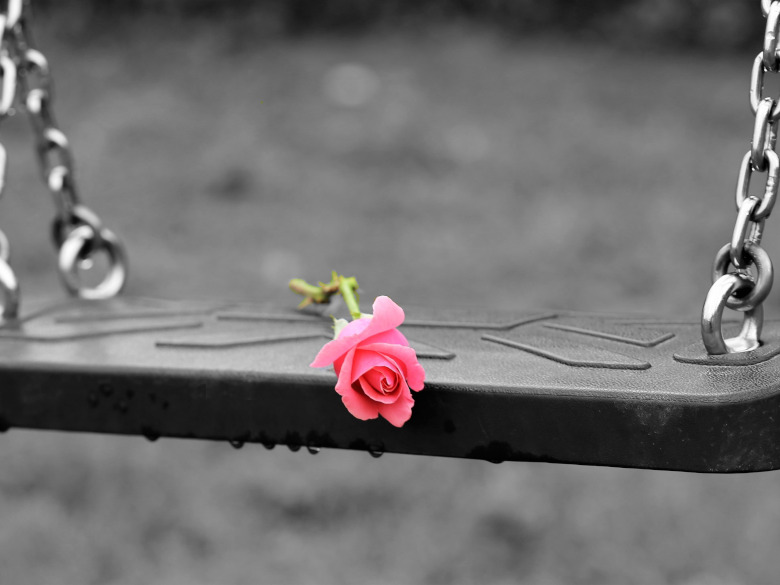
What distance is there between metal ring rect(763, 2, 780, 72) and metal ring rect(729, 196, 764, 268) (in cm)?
12

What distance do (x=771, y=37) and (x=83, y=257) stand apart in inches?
37.8

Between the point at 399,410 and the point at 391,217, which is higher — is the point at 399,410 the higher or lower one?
the higher one

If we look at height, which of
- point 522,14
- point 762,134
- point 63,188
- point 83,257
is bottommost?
point 522,14

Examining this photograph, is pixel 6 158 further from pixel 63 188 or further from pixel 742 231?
pixel 742 231

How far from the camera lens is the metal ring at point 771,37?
84 cm

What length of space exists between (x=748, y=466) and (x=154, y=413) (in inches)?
20.1

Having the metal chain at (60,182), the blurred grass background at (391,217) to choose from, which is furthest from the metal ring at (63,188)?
the blurred grass background at (391,217)

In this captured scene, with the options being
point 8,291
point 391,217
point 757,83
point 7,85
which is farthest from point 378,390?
point 391,217

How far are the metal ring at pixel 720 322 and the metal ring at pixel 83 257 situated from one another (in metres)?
0.84

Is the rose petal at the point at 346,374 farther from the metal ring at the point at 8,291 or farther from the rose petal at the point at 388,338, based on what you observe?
the metal ring at the point at 8,291

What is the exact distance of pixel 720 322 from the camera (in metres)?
0.82

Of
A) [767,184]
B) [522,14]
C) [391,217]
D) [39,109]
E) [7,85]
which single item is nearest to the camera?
[767,184]

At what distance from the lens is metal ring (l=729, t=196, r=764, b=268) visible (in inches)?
32.1

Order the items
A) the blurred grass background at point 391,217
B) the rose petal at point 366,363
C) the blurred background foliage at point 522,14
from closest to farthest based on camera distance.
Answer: the rose petal at point 366,363 < the blurred grass background at point 391,217 < the blurred background foliage at point 522,14
